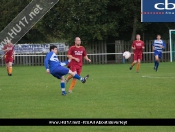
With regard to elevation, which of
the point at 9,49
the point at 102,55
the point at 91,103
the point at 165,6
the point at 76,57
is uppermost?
the point at 165,6

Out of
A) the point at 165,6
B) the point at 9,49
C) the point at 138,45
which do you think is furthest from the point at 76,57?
the point at 165,6

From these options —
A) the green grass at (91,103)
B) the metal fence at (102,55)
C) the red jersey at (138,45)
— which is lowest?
the green grass at (91,103)

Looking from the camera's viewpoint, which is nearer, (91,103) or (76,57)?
(91,103)

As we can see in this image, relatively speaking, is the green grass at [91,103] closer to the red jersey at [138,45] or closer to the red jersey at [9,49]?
the red jersey at [138,45]

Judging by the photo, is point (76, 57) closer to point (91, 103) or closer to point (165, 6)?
point (91, 103)

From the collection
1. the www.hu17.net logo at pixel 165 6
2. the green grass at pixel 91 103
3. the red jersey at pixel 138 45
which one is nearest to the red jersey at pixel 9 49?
the red jersey at pixel 138 45

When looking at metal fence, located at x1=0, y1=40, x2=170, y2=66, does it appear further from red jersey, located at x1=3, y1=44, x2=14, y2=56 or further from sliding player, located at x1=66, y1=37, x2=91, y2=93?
sliding player, located at x1=66, y1=37, x2=91, y2=93

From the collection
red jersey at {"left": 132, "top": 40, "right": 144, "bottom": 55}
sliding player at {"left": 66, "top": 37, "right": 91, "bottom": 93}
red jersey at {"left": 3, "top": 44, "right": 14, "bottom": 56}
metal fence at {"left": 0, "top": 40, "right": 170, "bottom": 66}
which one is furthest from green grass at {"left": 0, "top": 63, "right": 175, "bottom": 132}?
metal fence at {"left": 0, "top": 40, "right": 170, "bottom": 66}

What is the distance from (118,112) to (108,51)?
36733 millimetres
